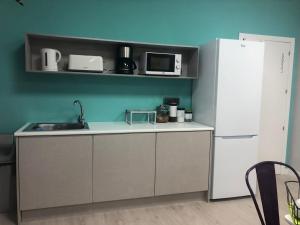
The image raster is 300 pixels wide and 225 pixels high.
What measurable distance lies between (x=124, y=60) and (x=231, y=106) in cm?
131

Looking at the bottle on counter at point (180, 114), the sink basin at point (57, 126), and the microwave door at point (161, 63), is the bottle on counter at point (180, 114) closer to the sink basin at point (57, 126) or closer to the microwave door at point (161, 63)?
the microwave door at point (161, 63)

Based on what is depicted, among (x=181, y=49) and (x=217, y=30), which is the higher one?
(x=217, y=30)

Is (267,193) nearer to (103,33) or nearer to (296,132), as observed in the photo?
(103,33)

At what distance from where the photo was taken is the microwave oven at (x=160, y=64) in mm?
3049

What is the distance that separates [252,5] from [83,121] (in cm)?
276

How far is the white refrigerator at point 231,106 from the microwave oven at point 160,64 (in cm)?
35

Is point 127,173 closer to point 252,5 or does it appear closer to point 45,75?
point 45,75

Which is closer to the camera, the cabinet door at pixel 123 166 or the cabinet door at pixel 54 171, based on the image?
the cabinet door at pixel 54 171

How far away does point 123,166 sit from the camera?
2.79 meters

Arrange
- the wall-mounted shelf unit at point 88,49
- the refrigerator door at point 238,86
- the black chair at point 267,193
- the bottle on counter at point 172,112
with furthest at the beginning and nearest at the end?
the bottle on counter at point 172,112 → the refrigerator door at point 238,86 → the wall-mounted shelf unit at point 88,49 → the black chair at point 267,193

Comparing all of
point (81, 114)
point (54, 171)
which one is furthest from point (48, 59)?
point (54, 171)

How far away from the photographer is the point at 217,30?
3600 mm

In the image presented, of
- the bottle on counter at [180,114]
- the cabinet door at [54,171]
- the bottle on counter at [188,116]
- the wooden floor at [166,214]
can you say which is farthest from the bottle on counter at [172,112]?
the cabinet door at [54,171]

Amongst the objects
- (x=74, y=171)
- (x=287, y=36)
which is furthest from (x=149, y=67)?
(x=287, y=36)
